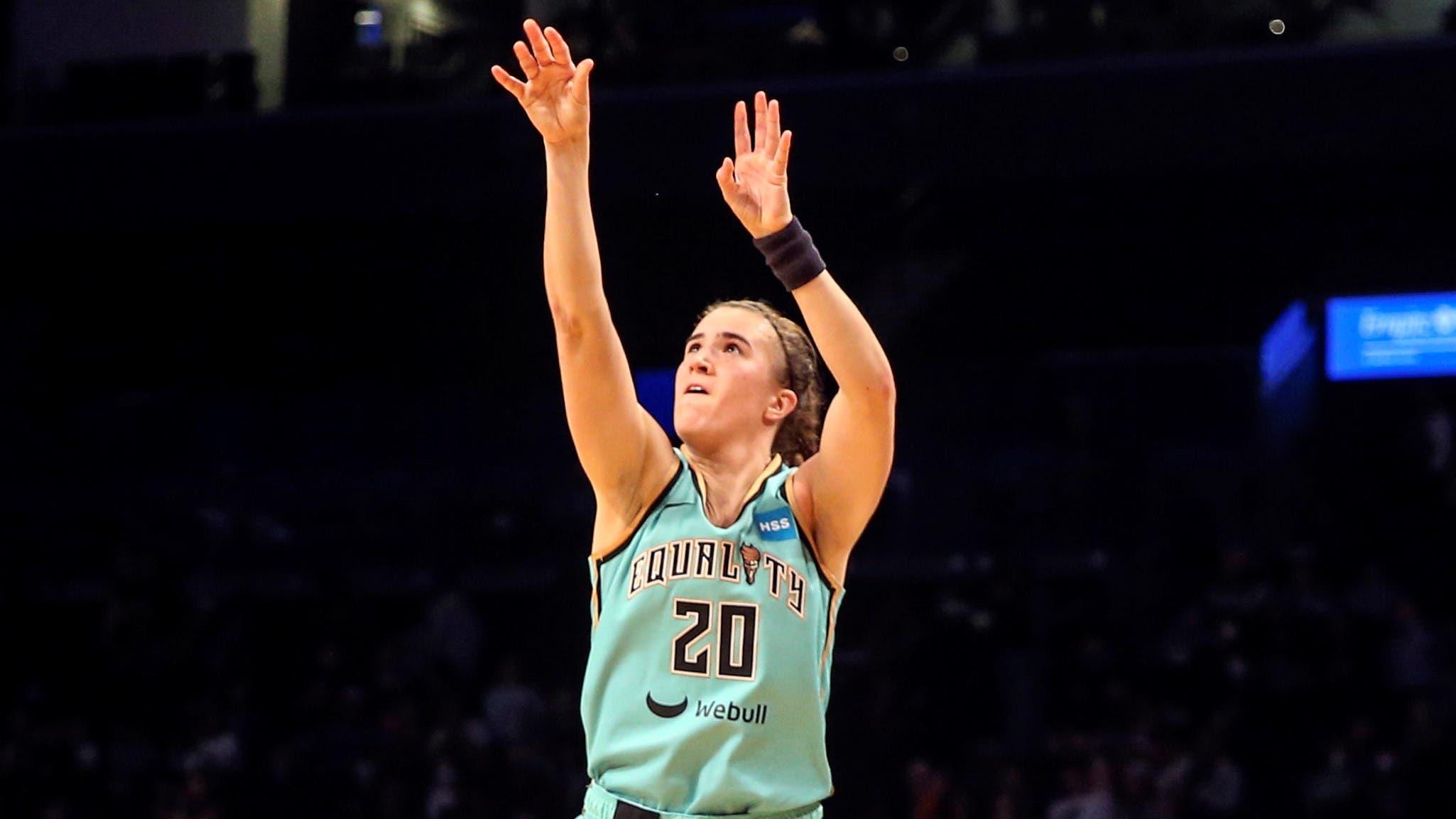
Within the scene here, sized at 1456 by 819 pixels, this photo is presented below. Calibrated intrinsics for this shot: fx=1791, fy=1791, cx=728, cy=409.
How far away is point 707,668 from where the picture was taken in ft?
11.2

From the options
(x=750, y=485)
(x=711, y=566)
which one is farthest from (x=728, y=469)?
(x=711, y=566)

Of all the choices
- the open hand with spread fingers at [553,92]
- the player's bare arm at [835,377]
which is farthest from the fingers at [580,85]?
the player's bare arm at [835,377]

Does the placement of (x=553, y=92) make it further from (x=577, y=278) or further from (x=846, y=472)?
(x=846, y=472)

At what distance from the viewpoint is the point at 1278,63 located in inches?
460

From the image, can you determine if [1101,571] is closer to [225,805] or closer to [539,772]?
[539,772]

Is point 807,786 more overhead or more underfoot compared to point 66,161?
more underfoot

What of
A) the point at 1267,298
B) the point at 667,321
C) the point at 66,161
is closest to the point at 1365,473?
the point at 1267,298

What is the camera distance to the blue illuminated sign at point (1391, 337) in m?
13.2

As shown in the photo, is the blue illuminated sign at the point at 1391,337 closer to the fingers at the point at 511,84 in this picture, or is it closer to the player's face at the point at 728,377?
the player's face at the point at 728,377

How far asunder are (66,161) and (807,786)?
1181 cm

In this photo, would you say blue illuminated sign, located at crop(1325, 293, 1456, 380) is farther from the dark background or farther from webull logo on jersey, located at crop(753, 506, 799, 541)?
webull logo on jersey, located at crop(753, 506, 799, 541)

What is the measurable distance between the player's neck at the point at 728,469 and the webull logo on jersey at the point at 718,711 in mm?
425

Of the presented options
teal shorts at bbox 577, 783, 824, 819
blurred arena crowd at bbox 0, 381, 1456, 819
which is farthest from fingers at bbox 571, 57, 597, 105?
blurred arena crowd at bbox 0, 381, 1456, 819

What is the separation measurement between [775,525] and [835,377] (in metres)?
0.33
